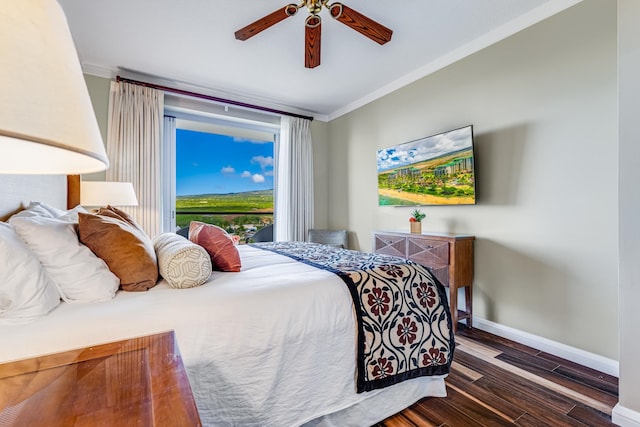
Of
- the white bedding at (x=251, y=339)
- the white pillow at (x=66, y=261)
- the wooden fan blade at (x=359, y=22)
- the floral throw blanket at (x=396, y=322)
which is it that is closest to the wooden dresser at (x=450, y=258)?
the floral throw blanket at (x=396, y=322)

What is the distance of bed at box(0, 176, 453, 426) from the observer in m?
1.09

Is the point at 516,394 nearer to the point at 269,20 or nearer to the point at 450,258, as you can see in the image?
the point at 450,258

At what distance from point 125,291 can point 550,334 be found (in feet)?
9.63

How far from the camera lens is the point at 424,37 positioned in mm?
2750

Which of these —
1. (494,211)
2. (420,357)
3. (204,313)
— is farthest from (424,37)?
(204,313)

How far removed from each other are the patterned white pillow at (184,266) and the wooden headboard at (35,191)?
2.51 feet

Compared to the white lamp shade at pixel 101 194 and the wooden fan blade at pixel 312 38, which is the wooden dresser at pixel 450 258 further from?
the white lamp shade at pixel 101 194

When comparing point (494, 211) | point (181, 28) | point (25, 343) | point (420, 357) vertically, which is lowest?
point (420, 357)

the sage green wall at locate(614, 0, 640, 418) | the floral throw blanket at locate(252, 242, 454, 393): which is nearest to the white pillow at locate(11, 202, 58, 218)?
the floral throw blanket at locate(252, 242, 454, 393)

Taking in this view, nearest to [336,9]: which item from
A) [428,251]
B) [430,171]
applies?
[430,171]

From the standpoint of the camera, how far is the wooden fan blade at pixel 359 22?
6.29 ft

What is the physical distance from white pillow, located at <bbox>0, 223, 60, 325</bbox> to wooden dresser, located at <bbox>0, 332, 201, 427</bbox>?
1.32ft

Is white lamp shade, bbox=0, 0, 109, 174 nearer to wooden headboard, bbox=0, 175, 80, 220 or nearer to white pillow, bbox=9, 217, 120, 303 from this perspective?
white pillow, bbox=9, 217, 120, 303

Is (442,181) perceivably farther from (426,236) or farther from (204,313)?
(204,313)
